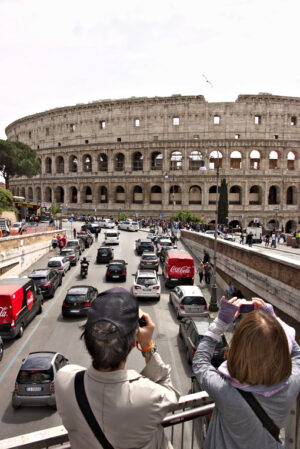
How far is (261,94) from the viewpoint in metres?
62.9

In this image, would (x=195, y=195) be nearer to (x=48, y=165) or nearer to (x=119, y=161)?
(x=119, y=161)

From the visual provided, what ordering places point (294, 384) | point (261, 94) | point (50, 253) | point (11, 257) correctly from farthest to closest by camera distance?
point (261, 94), point (50, 253), point (11, 257), point (294, 384)

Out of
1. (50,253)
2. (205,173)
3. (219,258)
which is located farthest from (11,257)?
(205,173)

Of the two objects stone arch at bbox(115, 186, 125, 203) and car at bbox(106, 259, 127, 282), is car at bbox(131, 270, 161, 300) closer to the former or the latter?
car at bbox(106, 259, 127, 282)

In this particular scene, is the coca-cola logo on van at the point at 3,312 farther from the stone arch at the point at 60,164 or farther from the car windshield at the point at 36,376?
the stone arch at the point at 60,164

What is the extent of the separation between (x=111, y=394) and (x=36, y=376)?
814 cm

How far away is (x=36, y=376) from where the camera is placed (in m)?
8.89

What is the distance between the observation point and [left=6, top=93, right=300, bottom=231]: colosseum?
63.0m

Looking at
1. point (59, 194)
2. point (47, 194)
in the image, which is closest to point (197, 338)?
point (59, 194)

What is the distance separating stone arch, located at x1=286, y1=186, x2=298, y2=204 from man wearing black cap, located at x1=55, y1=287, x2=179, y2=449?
6898 cm

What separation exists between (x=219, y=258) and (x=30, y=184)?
67.4 m

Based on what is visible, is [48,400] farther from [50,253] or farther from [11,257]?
[50,253]

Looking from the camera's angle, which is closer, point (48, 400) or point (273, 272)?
point (48, 400)

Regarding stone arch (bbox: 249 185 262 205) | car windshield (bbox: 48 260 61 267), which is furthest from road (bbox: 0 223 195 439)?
stone arch (bbox: 249 185 262 205)
